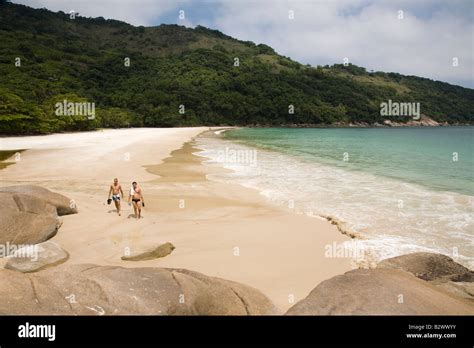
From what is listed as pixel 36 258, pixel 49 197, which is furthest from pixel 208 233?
pixel 49 197

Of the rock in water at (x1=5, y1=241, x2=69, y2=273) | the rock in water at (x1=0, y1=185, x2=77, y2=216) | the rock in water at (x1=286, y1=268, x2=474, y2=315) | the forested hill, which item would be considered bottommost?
the rock in water at (x1=5, y1=241, x2=69, y2=273)

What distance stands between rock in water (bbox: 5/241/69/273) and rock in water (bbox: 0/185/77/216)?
4.21 m

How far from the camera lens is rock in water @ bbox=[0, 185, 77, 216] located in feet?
43.9

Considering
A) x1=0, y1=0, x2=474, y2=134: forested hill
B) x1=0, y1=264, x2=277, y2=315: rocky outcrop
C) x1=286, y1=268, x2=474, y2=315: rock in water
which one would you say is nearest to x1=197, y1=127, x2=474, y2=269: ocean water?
x1=286, y1=268, x2=474, y2=315: rock in water

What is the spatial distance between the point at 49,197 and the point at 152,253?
6.48 m

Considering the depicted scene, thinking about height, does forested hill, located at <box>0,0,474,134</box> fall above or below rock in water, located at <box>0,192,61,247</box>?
above

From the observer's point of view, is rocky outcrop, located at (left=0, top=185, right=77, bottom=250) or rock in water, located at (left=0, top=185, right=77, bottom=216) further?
rock in water, located at (left=0, top=185, right=77, bottom=216)

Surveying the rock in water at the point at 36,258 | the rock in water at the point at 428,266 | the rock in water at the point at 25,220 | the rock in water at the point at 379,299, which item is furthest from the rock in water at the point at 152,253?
the rock in water at the point at 428,266

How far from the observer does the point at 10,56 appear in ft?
403

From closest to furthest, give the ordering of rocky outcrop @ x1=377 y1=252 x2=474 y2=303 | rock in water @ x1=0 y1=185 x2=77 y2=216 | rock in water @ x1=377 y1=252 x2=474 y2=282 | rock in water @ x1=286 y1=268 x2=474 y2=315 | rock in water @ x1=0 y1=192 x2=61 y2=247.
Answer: rock in water @ x1=286 y1=268 x2=474 y2=315 < rocky outcrop @ x1=377 y1=252 x2=474 y2=303 < rock in water @ x1=377 y1=252 x2=474 y2=282 < rock in water @ x1=0 y1=192 x2=61 y2=247 < rock in water @ x1=0 y1=185 x2=77 y2=216

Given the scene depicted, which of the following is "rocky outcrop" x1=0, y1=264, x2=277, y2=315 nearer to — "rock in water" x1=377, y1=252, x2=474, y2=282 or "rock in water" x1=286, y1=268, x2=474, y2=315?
"rock in water" x1=286, y1=268, x2=474, y2=315

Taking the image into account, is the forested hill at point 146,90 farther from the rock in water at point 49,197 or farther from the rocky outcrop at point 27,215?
the rocky outcrop at point 27,215

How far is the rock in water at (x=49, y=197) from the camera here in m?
13.4
